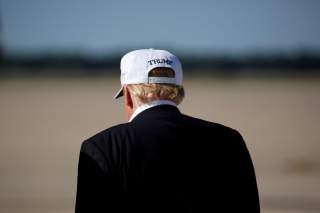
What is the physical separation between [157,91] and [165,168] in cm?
33

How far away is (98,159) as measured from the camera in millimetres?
3035

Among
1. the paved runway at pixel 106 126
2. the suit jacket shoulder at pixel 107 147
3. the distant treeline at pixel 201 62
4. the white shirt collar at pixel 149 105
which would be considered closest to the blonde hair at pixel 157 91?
the white shirt collar at pixel 149 105

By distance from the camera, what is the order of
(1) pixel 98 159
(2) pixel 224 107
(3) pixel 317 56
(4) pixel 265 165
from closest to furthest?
(1) pixel 98 159 → (4) pixel 265 165 → (2) pixel 224 107 → (3) pixel 317 56

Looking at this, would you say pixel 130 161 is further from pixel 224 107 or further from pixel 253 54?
pixel 253 54

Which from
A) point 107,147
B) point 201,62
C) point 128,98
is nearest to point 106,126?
point 128,98

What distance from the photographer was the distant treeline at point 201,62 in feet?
188

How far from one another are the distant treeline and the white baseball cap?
4885cm

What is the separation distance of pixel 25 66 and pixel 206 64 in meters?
14.0

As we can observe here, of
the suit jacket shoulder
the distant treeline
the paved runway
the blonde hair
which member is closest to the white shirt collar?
the blonde hair

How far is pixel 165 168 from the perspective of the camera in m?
3.07

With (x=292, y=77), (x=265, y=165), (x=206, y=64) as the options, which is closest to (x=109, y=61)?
(x=206, y=64)

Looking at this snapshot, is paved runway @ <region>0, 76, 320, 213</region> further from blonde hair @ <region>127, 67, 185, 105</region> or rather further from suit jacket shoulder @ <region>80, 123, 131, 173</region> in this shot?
suit jacket shoulder @ <region>80, 123, 131, 173</region>

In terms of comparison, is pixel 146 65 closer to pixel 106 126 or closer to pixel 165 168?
pixel 165 168

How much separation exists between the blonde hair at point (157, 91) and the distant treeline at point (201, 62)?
48928 millimetres
